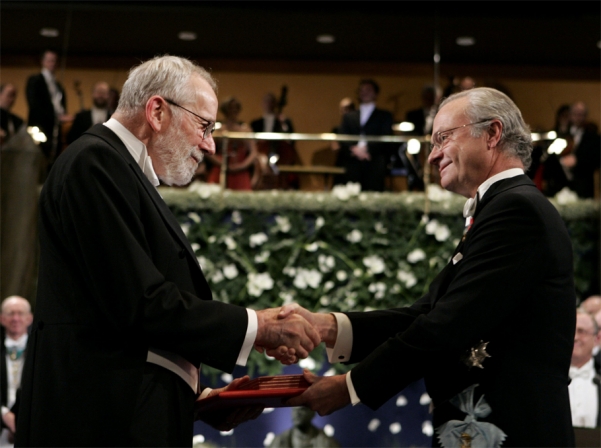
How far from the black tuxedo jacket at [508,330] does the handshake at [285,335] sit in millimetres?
236

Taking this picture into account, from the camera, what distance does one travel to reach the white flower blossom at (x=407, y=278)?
6.72 meters

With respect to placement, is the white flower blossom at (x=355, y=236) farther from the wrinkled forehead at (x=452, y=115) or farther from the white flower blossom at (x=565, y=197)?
the wrinkled forehead at (x=452, y=115)

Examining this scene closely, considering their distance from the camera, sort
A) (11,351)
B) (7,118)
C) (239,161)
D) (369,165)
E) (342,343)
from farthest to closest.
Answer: (7,118) → (369,165) → (239,161) → (11,351) → (342,343)

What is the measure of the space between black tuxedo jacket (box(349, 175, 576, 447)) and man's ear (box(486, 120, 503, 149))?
221 millimetres

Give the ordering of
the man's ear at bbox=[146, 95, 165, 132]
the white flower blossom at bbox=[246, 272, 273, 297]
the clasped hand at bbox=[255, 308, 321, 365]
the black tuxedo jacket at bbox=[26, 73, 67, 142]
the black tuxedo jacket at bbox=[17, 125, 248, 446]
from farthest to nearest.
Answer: the black tuxedo jacket at bbox=[26, 73, 67, 142] < the white flower blossom at bbox=[246, 272, 273, 297] < the man's ear at bbox=[146, 95, 165, 132] < the clasped hand at bbox=[255, 308, 321, 365] < the black tuxedo jacket at bbox=[17, 125, 248, 446]

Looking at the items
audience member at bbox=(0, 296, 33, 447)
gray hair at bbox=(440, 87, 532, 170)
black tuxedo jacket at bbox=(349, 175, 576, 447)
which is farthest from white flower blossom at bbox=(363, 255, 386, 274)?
black tuxedo jacket at bbox=(349, 175, 576, 447)

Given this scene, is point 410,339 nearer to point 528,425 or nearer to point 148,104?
point 528,425

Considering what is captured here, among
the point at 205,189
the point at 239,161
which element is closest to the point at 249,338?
the point at 205,189

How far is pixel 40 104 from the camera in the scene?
943cm

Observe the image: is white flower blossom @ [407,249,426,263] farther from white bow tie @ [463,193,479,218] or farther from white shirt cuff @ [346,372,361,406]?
white shirt cuff @ [346,372,361,406]

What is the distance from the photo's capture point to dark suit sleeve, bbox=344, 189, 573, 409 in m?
2.44

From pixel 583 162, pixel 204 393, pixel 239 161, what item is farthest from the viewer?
pixel 583 162

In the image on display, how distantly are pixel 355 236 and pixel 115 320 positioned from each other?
186 inches

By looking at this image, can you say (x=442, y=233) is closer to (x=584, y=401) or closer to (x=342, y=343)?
(x=584, y=401)
